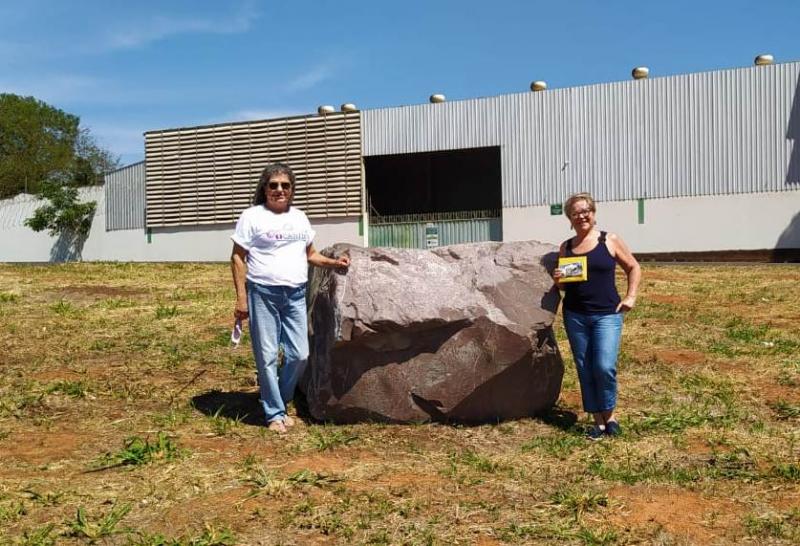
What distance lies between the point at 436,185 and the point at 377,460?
1194 inches

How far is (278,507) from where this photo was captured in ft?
13.3

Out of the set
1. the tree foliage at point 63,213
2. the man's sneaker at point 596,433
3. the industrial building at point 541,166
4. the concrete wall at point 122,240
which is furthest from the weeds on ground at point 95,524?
the tree foliage at point 63,213

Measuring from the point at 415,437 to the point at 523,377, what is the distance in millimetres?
895

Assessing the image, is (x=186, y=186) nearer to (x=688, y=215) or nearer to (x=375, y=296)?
(x=688, y=215)

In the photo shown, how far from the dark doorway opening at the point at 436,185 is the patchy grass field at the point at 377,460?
81.7ft

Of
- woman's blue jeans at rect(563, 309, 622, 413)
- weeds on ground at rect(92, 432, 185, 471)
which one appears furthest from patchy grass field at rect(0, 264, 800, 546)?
woman's blue jeans at rect(563, 309, 622, 413)

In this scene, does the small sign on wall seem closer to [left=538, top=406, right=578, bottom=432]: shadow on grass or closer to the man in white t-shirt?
[left=538, top=406, right=578, bottom=432]: shadow on grass

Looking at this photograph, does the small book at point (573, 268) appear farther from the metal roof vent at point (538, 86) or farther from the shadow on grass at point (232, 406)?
the metal roof vent at point (538, 86)

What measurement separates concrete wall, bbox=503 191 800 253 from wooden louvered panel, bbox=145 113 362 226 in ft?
23.3

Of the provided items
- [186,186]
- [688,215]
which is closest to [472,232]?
[688,215]

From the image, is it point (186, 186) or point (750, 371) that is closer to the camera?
point (750, 371)

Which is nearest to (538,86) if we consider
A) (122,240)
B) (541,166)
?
(541,166)

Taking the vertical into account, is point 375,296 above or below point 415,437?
above

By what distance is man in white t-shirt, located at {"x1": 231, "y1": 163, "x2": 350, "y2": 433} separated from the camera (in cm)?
550
